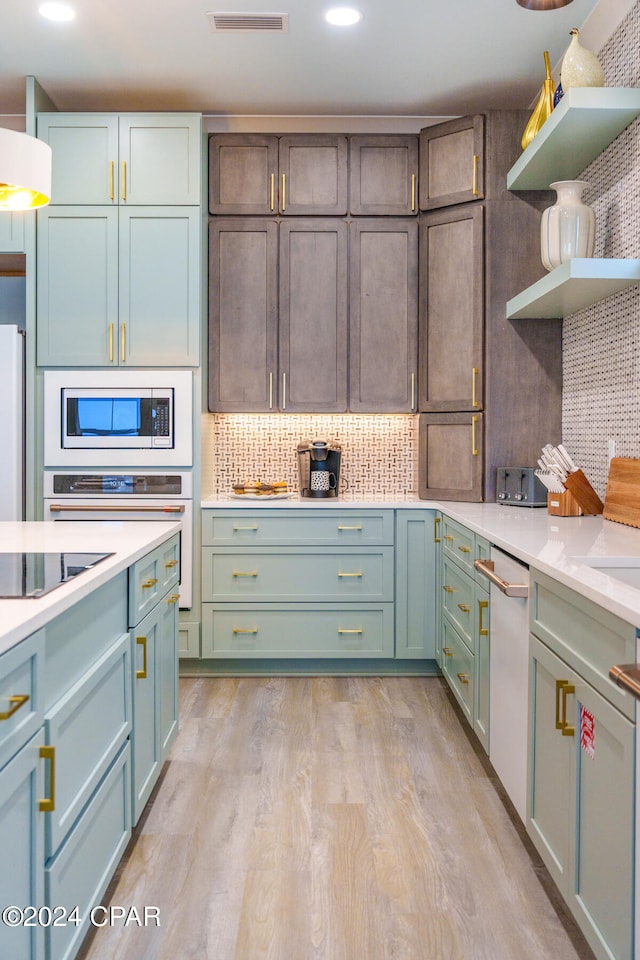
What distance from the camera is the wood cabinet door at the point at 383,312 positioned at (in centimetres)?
373

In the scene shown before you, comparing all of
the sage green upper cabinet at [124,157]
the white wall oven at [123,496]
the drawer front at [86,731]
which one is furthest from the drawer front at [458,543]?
the sage green upper cabinet at [124,157]

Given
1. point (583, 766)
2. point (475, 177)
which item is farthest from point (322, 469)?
point (583, 766)

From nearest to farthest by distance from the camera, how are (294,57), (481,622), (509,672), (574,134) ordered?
(509,672)
(481,622)
(574,134)
(294,57)

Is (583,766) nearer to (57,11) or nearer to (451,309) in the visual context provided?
(451,309)

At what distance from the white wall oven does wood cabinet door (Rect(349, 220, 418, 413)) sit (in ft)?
3.62

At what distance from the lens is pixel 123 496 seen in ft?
11.5

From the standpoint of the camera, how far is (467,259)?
3.48 m

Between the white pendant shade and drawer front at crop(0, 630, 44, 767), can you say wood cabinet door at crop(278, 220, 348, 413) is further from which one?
drawer front at crop(0, 630, 44, 767)

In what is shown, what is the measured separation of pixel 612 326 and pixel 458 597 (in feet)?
4.11

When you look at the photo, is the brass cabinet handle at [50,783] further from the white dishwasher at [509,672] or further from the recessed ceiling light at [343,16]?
the recessed ceiling light at [343,16]

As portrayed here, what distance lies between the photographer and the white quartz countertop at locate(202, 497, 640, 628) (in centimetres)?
143

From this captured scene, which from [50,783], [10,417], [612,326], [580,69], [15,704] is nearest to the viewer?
[15,704]

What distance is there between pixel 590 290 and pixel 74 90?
2.67 m

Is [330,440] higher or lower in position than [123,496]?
higher
